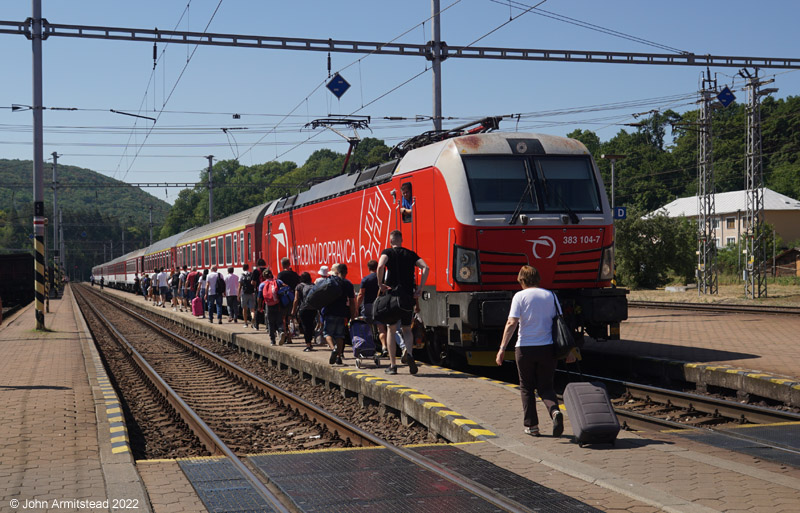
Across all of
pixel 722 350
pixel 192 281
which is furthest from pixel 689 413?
pixel 192 281

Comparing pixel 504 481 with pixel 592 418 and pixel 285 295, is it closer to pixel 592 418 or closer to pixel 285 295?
pixel 592 418

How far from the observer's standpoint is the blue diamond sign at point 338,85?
2363 centimetres

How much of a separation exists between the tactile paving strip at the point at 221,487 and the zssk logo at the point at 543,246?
6.15m

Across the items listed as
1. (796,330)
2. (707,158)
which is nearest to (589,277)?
(796,330)

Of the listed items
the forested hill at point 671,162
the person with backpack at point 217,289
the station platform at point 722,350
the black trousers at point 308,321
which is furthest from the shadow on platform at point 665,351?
the forested hill at point 671,162

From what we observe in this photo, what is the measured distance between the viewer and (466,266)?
12156 millimetres

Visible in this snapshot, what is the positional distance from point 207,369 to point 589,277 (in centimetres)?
890

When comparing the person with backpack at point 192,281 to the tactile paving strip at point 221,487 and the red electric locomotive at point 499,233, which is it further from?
the tactile paving strip at point 221,487

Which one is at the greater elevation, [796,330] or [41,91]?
[41,91]

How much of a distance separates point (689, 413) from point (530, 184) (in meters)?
4.10

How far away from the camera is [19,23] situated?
21.3 meters

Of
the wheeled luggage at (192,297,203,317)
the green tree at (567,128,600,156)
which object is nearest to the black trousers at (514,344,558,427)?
the wheeled luggage at (192,297,203,317)

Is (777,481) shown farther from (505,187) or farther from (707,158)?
(707,158)

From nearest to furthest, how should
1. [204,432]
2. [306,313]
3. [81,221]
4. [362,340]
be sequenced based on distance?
[204,432]
[362,340]
[306,313]
[81,221]
